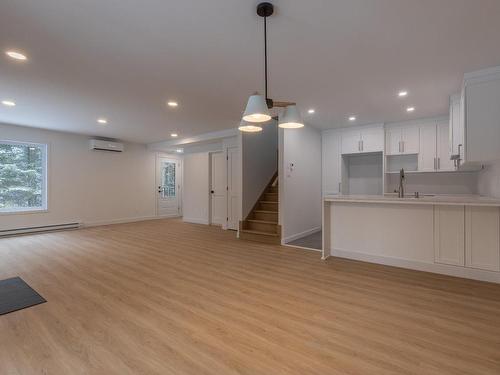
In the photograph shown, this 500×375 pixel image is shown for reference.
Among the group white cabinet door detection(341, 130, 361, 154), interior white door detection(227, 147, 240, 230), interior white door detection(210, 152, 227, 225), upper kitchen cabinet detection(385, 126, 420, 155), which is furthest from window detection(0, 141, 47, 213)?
upper kitchen cabinet detection(385, 126, 420, 155)

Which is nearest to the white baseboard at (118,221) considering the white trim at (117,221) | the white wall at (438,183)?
the white trim at (117,221)

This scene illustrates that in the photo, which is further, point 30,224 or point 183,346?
point 30,224

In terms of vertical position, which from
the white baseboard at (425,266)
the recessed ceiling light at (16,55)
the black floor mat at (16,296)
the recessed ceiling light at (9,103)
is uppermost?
the recessed ceiling light at (9,103)

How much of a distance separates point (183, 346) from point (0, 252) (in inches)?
192

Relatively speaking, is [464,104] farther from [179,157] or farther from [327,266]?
[179,157]

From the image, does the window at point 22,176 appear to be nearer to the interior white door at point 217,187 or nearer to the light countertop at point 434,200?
the interior white door at point 217,187

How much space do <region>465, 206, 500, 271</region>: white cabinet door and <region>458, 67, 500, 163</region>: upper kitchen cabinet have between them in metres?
0.69

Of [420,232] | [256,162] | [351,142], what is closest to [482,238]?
[420,232]

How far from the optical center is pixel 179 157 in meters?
9.94

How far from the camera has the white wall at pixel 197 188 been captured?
26.0 ft

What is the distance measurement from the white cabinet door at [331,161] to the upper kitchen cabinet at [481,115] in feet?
10.8

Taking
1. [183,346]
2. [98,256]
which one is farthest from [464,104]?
[98,256]

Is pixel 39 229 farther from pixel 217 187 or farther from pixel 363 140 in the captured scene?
pixel 363 140

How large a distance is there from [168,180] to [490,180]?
348 inches
